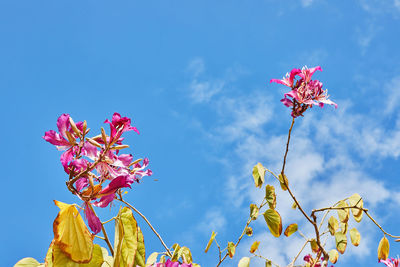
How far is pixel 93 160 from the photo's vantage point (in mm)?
1015

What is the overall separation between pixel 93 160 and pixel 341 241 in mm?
1359

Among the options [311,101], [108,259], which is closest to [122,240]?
[108,259]

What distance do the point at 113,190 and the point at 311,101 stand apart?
946 millimetres

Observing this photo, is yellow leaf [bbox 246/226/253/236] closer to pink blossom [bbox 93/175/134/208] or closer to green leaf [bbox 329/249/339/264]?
green leaf [bbox 329/249/339/264]

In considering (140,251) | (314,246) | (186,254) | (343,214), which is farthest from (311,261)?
(140,251)

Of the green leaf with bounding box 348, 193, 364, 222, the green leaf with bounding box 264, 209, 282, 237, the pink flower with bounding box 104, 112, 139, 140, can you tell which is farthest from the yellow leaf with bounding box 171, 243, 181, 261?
the green leaf with bounding box 348, 193, 364, 222

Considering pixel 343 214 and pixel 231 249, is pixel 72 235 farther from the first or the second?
pixel 343 214

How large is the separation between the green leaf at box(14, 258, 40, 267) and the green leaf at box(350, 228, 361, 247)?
58.5 inches

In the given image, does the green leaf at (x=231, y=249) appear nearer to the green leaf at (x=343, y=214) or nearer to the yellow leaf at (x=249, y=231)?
the yellow leaf at (x=249, y=231)

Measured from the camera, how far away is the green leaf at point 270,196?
1.99 metres

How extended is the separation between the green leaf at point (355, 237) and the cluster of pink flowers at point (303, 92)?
0.77 meters

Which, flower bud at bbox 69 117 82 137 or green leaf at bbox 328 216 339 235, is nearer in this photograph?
flower bud at bbox 69 117 82 137

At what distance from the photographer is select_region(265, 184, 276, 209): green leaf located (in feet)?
6.53

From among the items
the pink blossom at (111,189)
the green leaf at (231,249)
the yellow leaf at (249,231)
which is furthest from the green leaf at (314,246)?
the pink blossom at (111,189)
